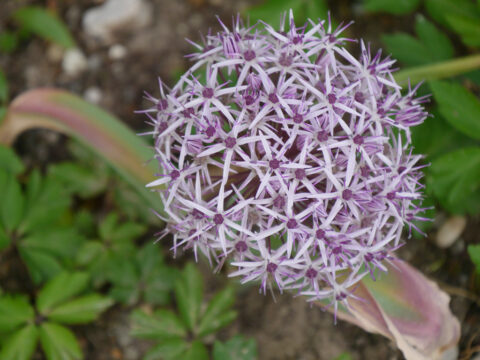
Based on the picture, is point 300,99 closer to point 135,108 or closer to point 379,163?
point 379,163

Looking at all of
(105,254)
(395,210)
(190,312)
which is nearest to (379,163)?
(395,210)

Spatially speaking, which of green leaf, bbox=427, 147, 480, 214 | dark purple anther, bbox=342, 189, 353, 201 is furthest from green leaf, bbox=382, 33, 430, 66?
dark purple anther, bbox=342, 189, 353, 201

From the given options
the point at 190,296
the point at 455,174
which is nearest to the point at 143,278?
the point at 190,296

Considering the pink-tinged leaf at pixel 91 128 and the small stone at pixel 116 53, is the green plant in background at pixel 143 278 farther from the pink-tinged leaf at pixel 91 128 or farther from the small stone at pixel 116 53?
the small stone at pixel 116 53

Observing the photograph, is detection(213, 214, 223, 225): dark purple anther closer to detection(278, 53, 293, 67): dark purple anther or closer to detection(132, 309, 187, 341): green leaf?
detection(278, 53, 293, 67): dark purple anther

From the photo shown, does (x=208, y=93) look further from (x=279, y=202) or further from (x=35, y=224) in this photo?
(x=35, y=224)

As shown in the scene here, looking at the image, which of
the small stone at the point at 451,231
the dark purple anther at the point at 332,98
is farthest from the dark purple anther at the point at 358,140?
the small stone at the point at 451,231
